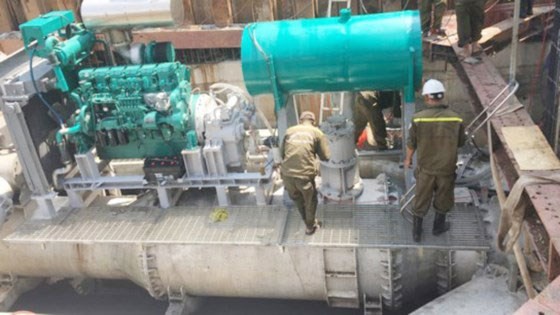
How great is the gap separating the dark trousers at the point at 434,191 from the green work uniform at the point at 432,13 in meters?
3.16

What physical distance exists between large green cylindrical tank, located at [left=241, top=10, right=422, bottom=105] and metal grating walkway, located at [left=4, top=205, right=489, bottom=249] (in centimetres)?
142

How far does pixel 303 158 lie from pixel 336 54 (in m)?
1.16

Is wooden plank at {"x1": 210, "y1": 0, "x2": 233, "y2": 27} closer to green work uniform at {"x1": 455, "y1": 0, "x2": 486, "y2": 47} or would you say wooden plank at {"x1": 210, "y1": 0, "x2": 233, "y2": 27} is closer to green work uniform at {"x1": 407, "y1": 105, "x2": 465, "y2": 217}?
green work uniform at {"x1": 455, "y1": 0, "x2": 486, "y2": 47}

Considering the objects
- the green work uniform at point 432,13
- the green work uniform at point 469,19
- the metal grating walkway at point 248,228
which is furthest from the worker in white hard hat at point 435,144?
the green work uniform at point 432,13

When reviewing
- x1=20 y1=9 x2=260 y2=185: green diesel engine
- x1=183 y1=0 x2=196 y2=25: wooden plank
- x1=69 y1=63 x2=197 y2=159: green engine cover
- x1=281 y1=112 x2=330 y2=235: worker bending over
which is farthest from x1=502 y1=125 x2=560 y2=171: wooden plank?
x1=183 y1=0 x2=196 y2=25: wooden plank

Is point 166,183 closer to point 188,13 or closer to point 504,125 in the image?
point 504,125

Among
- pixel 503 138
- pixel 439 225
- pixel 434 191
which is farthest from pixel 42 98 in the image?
pixel 503 138

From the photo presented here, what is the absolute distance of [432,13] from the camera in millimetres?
7613

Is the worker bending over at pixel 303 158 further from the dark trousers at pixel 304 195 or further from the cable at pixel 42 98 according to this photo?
the cable at pixel 42 98

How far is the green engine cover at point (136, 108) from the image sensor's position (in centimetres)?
617

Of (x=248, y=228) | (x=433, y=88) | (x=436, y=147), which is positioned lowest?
(x=248, y=228)

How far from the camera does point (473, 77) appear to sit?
6102mm

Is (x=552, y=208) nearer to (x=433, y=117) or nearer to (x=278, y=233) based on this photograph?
(x=433, y=117)

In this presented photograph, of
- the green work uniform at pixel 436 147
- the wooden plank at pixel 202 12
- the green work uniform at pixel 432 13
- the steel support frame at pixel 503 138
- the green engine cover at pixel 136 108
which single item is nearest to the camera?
the steel support frame at pixel 503 138
